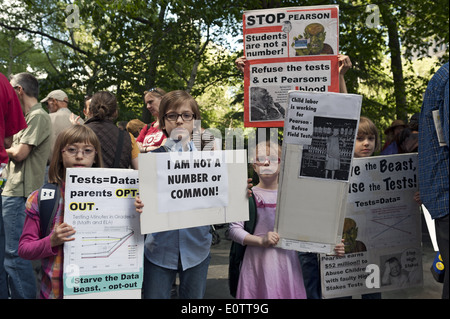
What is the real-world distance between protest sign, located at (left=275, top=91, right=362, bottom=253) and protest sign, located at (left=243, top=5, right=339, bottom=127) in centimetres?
98

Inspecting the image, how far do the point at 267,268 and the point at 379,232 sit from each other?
2.60ft

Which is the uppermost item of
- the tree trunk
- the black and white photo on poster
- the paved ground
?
the tree trunk

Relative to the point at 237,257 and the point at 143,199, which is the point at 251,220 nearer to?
the point at 237,257

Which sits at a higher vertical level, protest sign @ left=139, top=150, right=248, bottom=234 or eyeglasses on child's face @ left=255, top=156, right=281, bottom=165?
eyeglasses on child's face @ left=255, top=156, right=281, bottom=165

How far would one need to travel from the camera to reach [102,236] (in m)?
2.62

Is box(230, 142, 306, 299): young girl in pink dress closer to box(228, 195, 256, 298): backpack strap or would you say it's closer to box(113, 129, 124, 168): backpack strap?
box(228, 195, 256, 298): backpack strap

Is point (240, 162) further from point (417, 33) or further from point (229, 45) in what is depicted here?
point (417, 33)

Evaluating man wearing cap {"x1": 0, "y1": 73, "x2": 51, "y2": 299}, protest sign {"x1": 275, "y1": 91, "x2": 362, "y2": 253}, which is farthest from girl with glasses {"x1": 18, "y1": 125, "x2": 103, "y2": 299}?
man wearing cap {"x1": 0, "y1": 73, "x2": 51, "y2": 299}

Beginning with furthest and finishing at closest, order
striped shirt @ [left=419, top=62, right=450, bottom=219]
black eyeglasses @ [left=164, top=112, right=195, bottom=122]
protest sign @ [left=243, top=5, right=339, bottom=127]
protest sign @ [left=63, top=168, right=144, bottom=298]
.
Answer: protest sign @ [left=243, top=5, right=339, bottom=127]
black eyeglasses @ [left=164, top=112, right=195, bottom=122]
protest sign @ [left=63, top=168, right=144, bottom=298]
striped shirt @ [left=419, top=62, right=450, bottom=219]

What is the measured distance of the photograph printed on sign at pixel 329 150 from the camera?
8.82 ft

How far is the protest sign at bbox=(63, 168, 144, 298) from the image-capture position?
8.42ft

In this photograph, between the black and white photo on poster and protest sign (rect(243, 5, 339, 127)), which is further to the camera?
the black and white photo on poster

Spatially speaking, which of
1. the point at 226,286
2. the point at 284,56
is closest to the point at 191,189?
the point at 284,56

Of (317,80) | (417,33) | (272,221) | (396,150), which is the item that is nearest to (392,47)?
(417,33)
